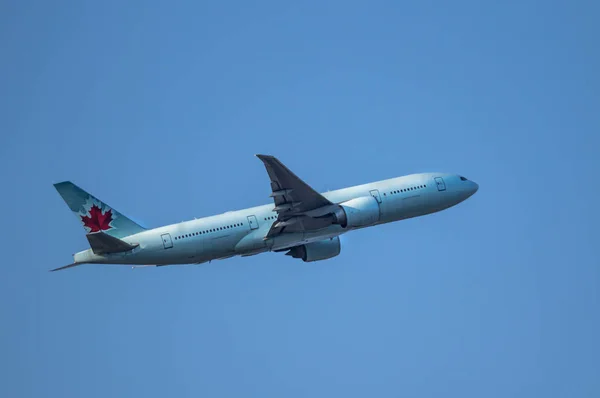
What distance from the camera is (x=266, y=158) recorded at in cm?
5759

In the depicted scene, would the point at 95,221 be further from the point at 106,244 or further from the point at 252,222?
the point at 252,222

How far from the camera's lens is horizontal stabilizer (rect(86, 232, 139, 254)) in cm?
5825

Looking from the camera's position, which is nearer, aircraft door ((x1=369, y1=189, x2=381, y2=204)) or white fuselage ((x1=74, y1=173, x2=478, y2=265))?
white fuselage ((x1=74, y1=173, x2=478, y2=265))

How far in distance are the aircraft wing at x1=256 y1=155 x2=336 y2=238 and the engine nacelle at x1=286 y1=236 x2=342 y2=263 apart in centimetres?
517

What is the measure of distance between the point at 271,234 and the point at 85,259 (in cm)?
1203

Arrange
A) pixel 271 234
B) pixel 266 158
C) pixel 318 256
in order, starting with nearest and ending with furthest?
pixel 266 158 < pixel 271 234 < pixel 318 256

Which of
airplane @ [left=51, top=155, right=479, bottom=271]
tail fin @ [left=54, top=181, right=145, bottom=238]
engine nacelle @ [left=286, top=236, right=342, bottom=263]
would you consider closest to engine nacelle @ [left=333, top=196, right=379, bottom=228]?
airplane @ [left=51, top=155, right=479, bottom=271]

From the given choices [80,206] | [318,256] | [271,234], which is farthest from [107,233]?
[318,256]

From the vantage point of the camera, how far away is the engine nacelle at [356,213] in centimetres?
6167

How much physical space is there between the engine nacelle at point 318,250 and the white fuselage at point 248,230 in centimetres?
292

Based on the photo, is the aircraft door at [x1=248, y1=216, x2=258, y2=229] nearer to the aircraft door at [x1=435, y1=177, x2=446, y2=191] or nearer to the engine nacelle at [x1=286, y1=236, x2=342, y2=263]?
the engine nacelle at [x1=286, y1=236, x2=342, y2=263]

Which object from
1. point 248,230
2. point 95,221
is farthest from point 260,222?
point 95,221

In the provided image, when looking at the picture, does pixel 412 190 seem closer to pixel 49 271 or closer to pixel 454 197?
pixel 454 197

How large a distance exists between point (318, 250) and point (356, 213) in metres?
7.03
